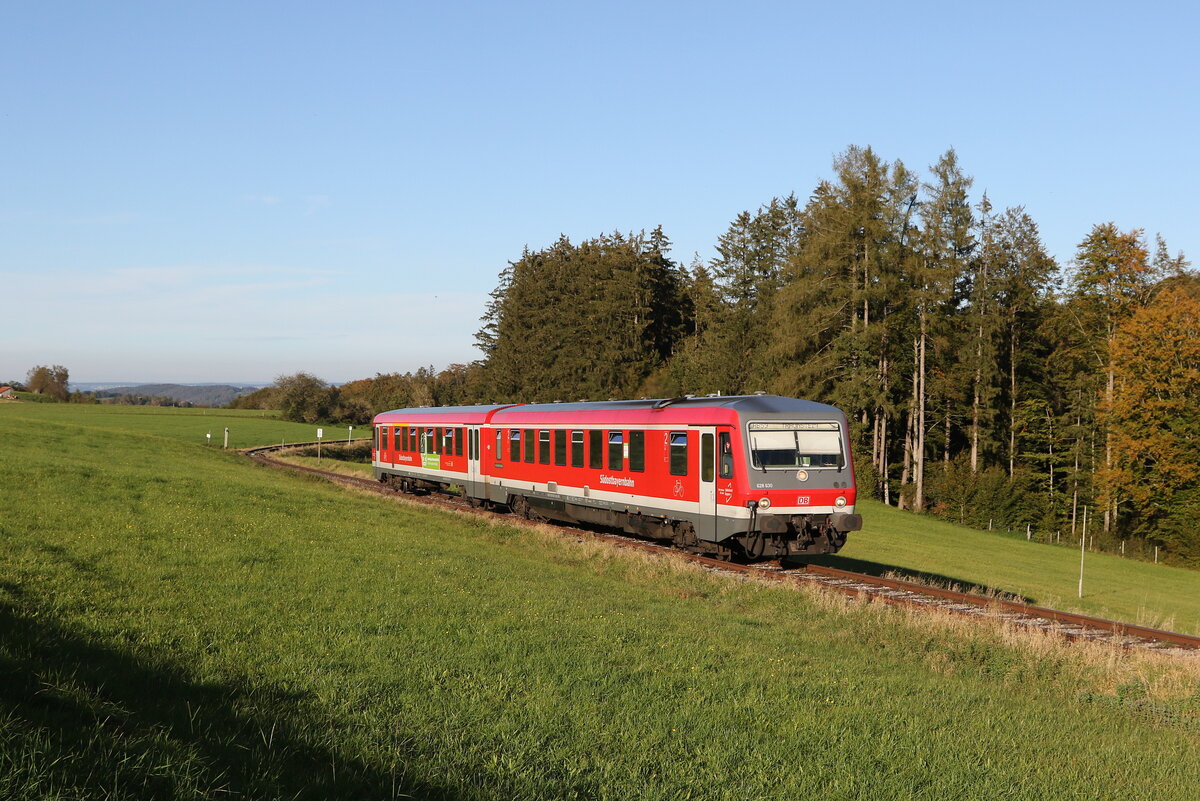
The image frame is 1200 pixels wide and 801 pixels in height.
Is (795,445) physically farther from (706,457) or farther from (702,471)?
(702,471)

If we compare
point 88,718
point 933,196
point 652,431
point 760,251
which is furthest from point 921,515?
point 88,718

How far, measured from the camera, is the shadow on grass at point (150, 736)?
4.55 m

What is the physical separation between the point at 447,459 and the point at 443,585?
20.2 meters

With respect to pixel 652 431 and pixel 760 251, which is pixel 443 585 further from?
pixel 760 251

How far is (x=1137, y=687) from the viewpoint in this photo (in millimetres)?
10578

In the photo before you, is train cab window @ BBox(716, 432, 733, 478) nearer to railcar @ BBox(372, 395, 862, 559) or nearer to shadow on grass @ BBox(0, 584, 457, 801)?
railcar @ BBox(372, 395, 862, 559)

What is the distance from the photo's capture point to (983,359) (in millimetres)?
47375

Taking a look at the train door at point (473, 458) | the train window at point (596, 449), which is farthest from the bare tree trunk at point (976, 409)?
the train window at point (596, 449)

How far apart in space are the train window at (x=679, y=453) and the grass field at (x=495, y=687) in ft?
14.8

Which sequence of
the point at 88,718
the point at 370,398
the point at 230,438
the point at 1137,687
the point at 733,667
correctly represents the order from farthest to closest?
the point at 370,398 → the point at 230,438 → the point at 1137,687 → the point at 733,667 → the point at 88,718

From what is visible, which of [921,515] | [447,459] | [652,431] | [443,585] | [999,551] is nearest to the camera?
[443,585]

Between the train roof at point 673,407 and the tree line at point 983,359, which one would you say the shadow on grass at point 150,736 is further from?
the tree line at point 983,359

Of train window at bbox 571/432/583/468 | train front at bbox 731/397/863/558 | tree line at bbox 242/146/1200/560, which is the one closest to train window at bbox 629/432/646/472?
train window at bbox 571/432/583/468

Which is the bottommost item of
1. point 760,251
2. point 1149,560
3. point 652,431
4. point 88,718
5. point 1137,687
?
point 1149,560
